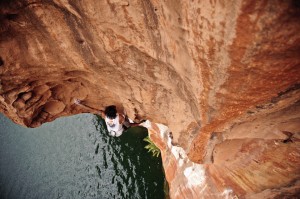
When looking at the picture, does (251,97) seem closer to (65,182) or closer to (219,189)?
(219,189)

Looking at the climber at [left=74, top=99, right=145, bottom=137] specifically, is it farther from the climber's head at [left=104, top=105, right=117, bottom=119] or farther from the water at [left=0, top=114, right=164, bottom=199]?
the water at [left=0, top=114, right=164, bottom=199]

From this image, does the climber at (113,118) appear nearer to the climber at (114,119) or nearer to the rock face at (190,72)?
the climber at (114,119)

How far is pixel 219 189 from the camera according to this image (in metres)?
4.66

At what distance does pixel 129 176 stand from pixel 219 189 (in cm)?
597

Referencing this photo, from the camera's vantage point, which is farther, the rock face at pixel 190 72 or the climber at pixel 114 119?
the climber at pixel 114 119

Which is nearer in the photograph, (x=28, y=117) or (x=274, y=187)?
(x=274, y=187)

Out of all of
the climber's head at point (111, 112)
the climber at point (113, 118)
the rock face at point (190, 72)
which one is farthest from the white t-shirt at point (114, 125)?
the rock face at point (190, 72)

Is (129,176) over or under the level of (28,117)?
under

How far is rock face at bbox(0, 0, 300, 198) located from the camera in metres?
1.94

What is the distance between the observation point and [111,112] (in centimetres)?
682

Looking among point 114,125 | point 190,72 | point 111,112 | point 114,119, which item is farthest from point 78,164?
point 190,72

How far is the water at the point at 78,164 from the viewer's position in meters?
9.77

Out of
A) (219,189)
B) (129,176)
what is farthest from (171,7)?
(129,176)

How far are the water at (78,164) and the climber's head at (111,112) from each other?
4.06 meters
